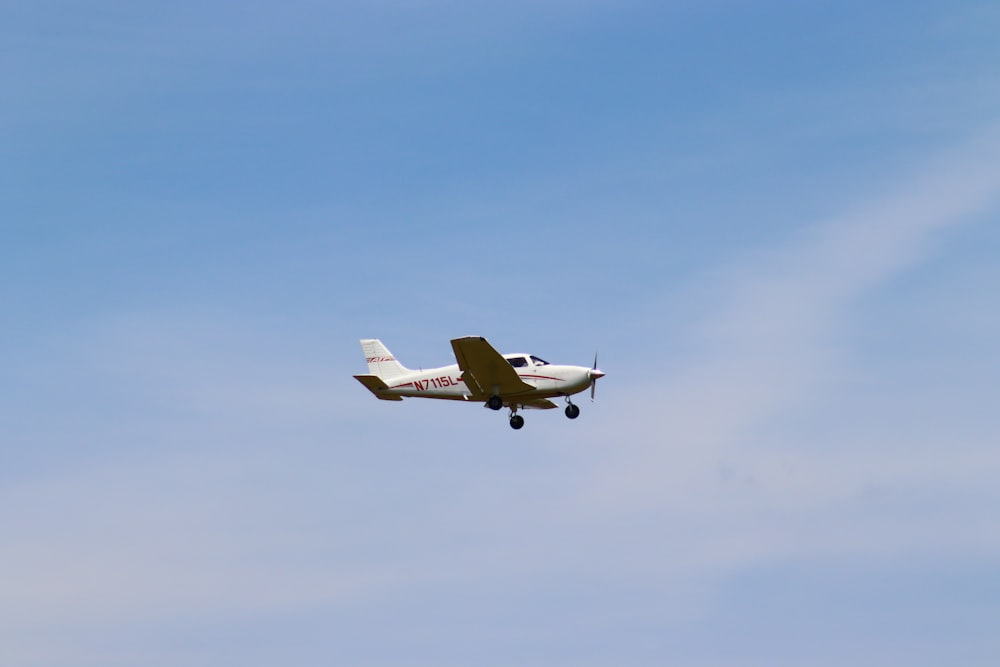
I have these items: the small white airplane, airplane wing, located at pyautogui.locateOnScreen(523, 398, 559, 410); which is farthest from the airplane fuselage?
airplane wing, located at pyautogui.locateOnScreen(523, 398, 559, 410)

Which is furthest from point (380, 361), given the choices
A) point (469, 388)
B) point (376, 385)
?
point (469, 388)

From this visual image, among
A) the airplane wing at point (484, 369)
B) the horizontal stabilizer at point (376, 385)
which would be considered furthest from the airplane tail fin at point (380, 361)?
the airplane wing at point (484, 369)

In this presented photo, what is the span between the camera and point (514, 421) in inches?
2286

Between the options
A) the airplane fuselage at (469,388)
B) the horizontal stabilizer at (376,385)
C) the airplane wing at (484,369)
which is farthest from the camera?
the horizontal stabilizer at (376,385)

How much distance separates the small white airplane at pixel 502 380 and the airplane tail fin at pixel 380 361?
2.01m

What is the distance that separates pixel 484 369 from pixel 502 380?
1.04 metres

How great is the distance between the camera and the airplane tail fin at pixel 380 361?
61.6 meters

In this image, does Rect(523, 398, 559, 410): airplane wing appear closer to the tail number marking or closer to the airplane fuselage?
the airplane fuselage

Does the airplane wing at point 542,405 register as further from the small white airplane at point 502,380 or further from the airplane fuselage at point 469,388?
the airplane fuselage at point 469,388

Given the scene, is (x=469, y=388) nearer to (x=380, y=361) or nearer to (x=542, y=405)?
(x=542, y=405)

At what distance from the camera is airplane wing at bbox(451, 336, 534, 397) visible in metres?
54.2

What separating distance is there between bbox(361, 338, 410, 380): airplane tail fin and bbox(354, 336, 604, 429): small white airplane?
6.58 ft

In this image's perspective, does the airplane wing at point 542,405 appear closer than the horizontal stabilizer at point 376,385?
Yes

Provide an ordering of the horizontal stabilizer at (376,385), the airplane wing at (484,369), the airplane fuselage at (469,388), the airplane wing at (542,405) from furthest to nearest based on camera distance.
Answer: the horizontal stabilizer at (376,385), the airplane wing at (542,405), the airplane fuselage at (469,388), the airplane wing at (484,369)
